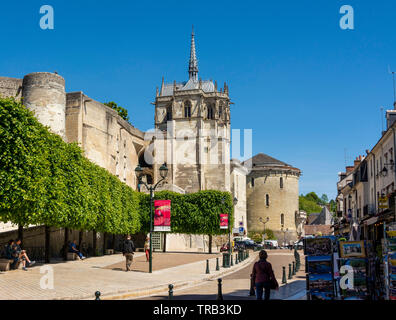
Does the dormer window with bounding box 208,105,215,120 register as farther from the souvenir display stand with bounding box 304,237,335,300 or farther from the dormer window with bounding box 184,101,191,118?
the souvenir display stand with bounding box 304,237,335,300

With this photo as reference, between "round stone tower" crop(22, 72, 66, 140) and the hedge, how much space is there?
304 inches

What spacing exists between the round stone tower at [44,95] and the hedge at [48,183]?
304 inches

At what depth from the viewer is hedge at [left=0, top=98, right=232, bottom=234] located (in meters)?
18.6

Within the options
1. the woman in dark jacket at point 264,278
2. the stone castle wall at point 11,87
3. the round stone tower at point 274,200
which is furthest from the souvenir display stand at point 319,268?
the round stone tower at point 274,200

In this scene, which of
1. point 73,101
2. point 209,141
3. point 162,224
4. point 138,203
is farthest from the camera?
point 209,141

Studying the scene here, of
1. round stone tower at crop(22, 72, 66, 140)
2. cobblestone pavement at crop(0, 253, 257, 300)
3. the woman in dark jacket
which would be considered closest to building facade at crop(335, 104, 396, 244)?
cobblestone pavement at crop(0, 253, 257, 300)

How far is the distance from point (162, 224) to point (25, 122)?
24.2 feet

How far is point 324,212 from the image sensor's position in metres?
89.4

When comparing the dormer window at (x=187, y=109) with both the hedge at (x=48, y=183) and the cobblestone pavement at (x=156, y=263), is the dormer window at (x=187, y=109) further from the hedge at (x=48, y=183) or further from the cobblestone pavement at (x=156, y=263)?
the cobblestone pavement at (x=156, y=263)

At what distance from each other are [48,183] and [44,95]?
16.6 meters

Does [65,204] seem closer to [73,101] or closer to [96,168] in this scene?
[96,168]

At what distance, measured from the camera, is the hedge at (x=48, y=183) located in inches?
731

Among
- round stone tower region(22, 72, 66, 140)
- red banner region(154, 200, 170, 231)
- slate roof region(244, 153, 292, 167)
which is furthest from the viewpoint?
slate roof region(244, 153, 292, 167)
